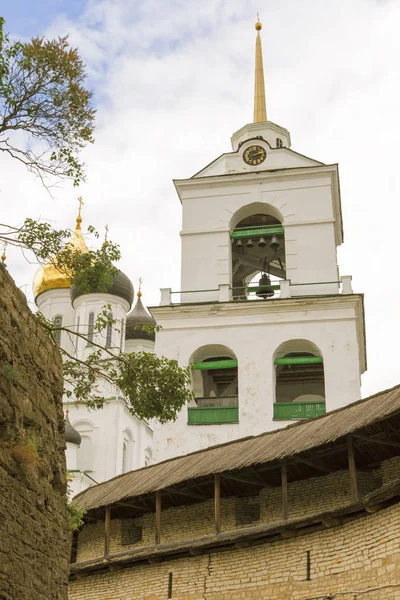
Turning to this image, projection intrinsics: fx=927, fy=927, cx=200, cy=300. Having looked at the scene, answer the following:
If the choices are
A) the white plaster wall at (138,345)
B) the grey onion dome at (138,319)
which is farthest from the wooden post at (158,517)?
the white plaster wall at (138,345)

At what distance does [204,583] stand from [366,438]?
121 inches

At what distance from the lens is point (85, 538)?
15797 millimetres

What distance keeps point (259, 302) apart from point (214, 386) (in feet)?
8.11

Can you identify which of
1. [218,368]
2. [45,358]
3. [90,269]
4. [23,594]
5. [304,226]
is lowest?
[23,594]

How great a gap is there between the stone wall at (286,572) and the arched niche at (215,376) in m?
7.27

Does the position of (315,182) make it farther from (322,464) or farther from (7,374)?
(7,374)

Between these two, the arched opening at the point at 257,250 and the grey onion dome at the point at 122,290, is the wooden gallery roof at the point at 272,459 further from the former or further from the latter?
the grey onion dome at the point at 122,290

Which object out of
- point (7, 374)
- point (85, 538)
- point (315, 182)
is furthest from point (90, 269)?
point (315, 182)

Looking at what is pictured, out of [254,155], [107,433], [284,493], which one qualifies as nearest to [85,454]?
[107,433]

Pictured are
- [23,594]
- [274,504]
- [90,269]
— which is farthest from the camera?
[274,504]

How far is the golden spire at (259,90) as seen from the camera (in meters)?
27.0

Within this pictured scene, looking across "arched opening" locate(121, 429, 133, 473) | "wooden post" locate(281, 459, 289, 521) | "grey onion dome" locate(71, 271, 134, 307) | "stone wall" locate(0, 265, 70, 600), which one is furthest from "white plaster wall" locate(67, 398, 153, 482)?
"stone wall" locate(0, 265, 70, 600)

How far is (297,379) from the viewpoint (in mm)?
22062

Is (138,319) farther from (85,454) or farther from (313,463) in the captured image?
(313,463)
